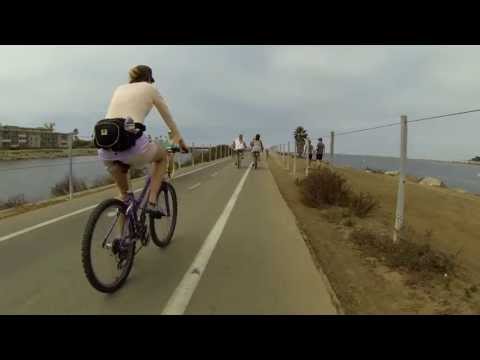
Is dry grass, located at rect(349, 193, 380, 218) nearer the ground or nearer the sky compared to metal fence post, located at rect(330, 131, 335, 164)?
nearer the ground

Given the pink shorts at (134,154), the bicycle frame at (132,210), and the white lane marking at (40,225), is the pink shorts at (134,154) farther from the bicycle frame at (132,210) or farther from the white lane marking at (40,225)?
the white lane marking at (40,225)

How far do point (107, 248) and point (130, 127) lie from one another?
1.19m

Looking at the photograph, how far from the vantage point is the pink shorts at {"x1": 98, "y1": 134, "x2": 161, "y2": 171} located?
377cm

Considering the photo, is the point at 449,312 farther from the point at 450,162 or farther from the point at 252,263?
the point at 450,162

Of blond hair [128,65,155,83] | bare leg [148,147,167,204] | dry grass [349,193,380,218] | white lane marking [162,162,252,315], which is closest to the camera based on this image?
white lane marking [162,162,252,315]

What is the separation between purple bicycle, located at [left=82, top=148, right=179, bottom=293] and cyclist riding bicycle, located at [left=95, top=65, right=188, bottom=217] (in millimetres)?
180

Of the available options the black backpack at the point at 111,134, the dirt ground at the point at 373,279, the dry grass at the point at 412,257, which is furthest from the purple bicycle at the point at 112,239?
the dry grass at the point at 412,257

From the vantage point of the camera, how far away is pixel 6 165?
1029 centimetres

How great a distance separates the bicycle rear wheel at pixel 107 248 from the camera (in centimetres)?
341

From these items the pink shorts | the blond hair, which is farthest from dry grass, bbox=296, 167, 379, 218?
the blond hair

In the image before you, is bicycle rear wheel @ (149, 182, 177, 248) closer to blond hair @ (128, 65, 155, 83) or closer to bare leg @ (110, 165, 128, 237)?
bare leg @ (110, 165, 128, 237)

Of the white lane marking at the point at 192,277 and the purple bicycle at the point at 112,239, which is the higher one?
the purple bicycle at the point at 112,239

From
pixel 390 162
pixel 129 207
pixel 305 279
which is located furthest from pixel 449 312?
pixel 390 162
